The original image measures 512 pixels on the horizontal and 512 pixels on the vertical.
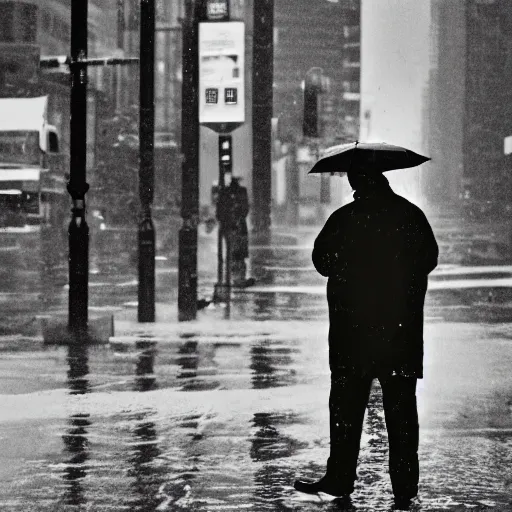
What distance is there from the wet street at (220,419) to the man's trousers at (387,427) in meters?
0.15

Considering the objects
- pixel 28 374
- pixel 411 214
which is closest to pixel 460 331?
pixel 28 374

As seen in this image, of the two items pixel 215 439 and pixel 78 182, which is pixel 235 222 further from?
pixel 215 439

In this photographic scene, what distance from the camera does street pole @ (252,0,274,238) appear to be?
32719 millimetres

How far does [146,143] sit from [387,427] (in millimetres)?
9849

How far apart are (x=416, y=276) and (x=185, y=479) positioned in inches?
67.4

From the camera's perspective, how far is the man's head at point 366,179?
22.2 ft

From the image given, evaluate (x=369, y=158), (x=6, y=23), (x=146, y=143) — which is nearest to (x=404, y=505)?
(x=369, y=158)

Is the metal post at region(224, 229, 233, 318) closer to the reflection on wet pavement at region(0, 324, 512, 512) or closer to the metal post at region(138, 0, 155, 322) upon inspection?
the metal post at region(138, 0, 155, 322)

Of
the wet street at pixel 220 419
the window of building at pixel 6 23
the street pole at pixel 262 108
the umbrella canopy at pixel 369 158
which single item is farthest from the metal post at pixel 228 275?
the window of building at pixel 6 23

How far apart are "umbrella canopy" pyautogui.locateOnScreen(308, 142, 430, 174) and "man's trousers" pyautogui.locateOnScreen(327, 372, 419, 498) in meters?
1.07

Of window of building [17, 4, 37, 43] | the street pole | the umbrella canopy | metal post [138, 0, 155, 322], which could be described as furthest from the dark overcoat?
window of building [17, 4, 37, 43]

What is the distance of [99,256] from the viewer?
3356 centimetres

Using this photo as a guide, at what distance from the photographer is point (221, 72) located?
19.5m

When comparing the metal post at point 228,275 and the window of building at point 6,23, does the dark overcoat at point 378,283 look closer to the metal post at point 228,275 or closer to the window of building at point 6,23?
the metal post at point 228,275
